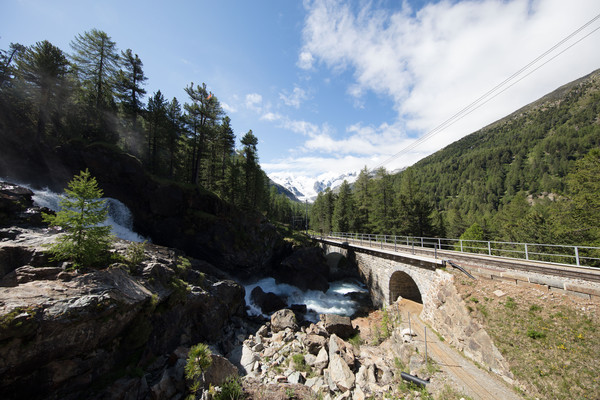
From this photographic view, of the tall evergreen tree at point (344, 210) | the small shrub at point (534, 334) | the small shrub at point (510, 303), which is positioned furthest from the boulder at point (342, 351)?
the tall evergreen tree at point (344, 210)

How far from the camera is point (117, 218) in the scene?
70.7 feet

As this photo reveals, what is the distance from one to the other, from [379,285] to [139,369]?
19.4 meters

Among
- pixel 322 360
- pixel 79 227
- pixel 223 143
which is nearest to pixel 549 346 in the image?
pixel 322 360

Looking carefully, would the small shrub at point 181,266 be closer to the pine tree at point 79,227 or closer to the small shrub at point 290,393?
the pine tree at point 79,227

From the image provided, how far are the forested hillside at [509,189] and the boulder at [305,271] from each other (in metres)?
11.4

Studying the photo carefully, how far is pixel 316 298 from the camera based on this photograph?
26562 millimetres

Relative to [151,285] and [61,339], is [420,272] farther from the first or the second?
[61,339]

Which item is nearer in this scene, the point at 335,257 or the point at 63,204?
the point at 63,204

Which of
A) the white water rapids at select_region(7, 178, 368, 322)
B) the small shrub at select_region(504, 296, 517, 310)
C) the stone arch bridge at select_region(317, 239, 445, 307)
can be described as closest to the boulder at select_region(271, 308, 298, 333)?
the white water rapids at select_region(7, 178, 368, 322)

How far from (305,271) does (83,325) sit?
25898 mm

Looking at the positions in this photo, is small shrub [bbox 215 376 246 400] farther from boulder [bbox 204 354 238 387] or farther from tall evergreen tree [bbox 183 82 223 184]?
tall evergreen tree [bbox 183 82 223 184]

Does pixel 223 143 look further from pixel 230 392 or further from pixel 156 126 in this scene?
pixel 230 392

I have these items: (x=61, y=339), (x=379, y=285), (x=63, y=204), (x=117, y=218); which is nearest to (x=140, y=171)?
(x=117, y=218)

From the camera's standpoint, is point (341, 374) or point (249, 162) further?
point (249, 162)
